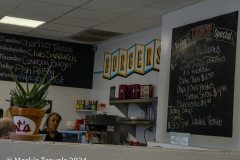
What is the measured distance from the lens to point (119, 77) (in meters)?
7.88

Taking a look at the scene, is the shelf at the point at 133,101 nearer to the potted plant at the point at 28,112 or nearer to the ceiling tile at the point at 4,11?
the ceiling tile at the point at 4,11

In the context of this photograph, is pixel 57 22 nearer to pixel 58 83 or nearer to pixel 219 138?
pixel 58 83

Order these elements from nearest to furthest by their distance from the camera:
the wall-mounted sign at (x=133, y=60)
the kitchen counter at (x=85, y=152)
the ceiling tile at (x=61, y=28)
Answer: the kitchen counter at (x=85, y=152)
the wall-mounted sign at (x=133, y=60)
the ceiling tile at (x=61, y=28)

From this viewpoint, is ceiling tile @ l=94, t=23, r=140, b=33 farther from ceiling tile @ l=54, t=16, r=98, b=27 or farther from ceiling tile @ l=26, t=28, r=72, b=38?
ceiling tile @ l=26, t=28, r=72, b=38

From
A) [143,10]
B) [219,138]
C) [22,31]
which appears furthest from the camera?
[22,31]

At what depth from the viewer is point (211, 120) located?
15.5 feet

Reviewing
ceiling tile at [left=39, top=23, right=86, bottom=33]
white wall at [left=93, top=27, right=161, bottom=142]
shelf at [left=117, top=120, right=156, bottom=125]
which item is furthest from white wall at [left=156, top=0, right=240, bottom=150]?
ceiling tile at [left=39, top=23, right=86, bottom=33]

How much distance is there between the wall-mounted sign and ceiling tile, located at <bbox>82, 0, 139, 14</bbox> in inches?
41.2

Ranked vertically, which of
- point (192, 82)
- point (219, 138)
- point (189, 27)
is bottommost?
point (219, 138)

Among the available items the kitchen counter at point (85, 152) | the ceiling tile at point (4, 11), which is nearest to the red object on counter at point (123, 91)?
the ceiling tile at point (4, 11)

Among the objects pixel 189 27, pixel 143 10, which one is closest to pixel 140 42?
pixel 143 10

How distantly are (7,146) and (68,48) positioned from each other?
7.62m

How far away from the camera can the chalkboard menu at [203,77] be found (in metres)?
4.58

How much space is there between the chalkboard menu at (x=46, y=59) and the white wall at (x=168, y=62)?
3.18 meters
